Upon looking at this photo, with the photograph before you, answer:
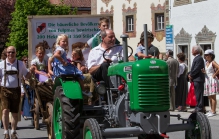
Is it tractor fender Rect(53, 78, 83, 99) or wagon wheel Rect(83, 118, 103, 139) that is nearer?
wagon wheel Rect(83, 118, 103, 139)

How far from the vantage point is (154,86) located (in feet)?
27.2

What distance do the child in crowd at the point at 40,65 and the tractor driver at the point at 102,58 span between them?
398 centimetres

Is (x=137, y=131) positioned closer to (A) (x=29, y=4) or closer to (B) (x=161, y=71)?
(B) (x=161, y=71)

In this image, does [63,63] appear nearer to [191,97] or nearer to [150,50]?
[150,50]

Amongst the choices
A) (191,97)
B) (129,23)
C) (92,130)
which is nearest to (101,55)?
(92,130)

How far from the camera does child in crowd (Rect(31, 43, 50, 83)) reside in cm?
1376

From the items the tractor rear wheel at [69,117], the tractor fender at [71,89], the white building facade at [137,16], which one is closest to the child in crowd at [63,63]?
the tractor fender at [71,89]

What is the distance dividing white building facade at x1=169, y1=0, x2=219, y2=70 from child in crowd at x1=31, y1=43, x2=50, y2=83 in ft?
37.9

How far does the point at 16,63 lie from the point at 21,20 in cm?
3086

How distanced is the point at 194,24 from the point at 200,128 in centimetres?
1853

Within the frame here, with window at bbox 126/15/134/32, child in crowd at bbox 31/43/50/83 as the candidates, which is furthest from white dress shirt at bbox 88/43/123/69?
window at bbox 126/15/134/32

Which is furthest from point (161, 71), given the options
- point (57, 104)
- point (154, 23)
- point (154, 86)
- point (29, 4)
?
point (29, 4)

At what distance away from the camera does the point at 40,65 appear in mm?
14133

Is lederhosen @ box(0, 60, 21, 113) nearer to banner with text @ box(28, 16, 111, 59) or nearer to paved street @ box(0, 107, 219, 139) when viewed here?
paved street @ box(0, 107, 219, 139)
